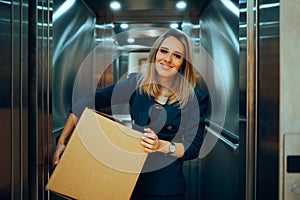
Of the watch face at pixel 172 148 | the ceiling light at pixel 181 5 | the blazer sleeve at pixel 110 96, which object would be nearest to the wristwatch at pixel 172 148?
the watch face at pixel 172 148

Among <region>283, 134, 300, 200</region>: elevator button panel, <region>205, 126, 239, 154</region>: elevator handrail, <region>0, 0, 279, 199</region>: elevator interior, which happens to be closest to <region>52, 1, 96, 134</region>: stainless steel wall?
<region>0, 0, 279, 199</region>: elevator interior

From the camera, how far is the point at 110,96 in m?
1.12

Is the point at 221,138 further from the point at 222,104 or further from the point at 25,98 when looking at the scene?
the point at 25,98

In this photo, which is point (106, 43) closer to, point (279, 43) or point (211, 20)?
point (211, 20)

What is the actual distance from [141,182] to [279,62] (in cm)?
65

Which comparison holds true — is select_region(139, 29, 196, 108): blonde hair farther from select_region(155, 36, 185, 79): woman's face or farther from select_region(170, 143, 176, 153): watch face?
select_region(170, 143, 176, 153): watch face

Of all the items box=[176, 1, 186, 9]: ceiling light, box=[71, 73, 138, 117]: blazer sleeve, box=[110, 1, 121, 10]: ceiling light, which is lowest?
box=[71, 73, 138, 117]: blazer sleeve

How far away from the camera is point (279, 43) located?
79 centimetres

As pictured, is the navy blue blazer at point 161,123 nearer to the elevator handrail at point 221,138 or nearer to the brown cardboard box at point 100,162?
the elevator handrail at point 221,138

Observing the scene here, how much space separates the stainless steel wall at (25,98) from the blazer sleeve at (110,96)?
6.8 inches

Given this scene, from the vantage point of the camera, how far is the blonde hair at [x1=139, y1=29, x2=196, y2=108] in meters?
1.12

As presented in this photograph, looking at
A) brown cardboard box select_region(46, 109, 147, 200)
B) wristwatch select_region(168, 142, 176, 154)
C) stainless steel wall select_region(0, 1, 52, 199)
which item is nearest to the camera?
stainless steel wall select_region(0, 1, 52, 199)

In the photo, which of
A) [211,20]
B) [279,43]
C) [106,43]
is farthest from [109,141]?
[211,20]

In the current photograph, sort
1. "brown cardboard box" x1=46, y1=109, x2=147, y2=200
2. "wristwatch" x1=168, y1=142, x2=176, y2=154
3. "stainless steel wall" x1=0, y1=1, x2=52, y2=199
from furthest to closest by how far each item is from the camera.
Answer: "wristwatch" x1=168, y1=142, x2=176, y2=154
"brown cardboard box" x1=46, y1=109, x2=147, y2=200
"stainless steel wall" x1=0, y1=1, x2=52, y2=199
